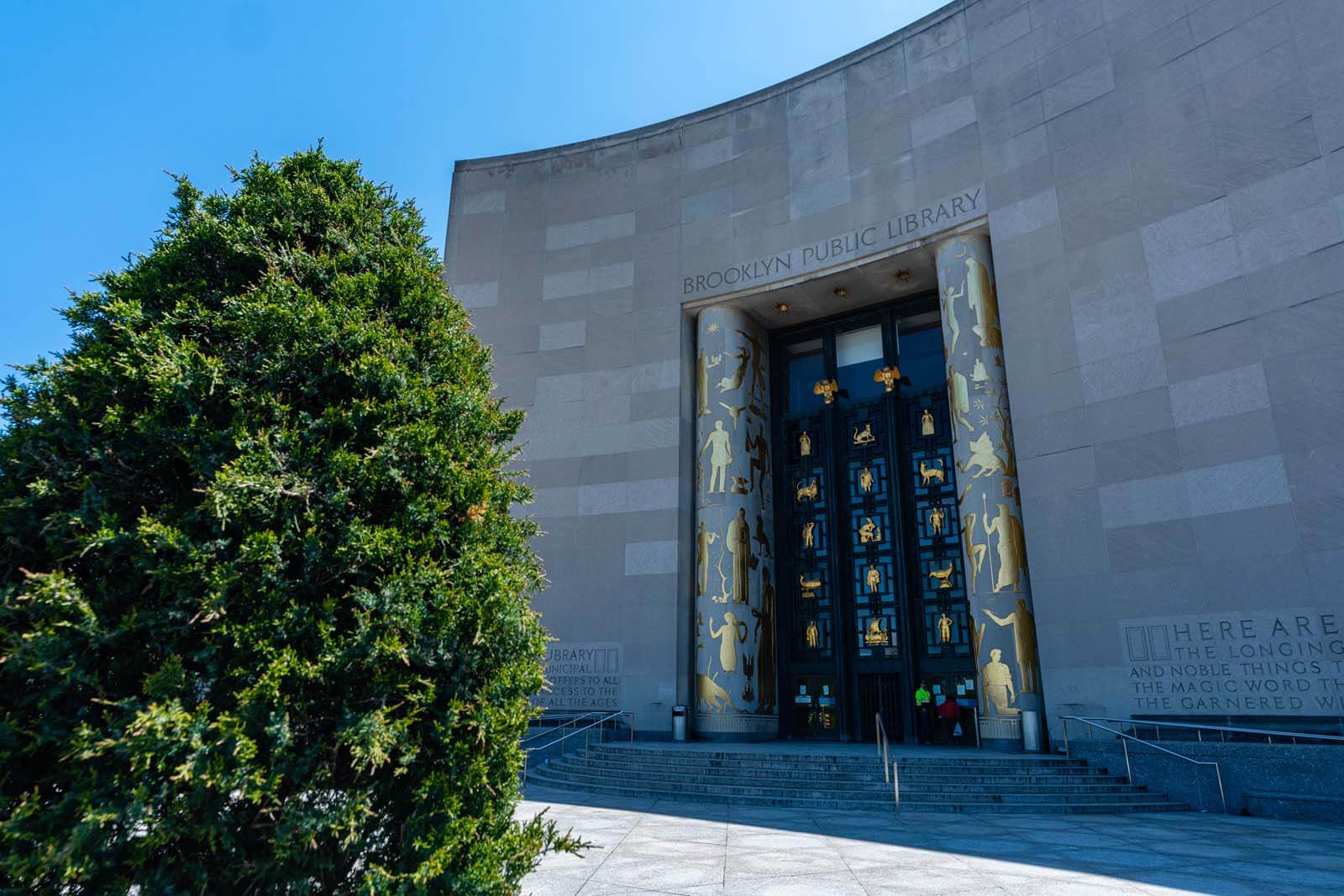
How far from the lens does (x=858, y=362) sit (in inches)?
903

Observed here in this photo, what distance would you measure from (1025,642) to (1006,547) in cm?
199

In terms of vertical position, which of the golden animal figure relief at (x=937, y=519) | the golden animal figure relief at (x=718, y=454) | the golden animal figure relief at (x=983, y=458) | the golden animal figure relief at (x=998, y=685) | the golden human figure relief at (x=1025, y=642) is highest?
the golden animal figure relief at (x=718, y=454)

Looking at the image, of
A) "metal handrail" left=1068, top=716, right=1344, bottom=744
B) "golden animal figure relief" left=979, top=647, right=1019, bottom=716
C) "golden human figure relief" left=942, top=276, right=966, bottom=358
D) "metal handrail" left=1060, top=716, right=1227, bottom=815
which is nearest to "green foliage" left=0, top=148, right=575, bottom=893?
"metal handrail" left=1060, top=716, right=1227, bottom=815

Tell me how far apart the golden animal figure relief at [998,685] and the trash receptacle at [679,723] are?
6.87 meters

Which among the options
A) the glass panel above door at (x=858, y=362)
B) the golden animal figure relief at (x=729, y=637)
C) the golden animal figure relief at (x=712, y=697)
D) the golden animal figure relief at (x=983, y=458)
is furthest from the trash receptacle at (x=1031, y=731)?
the glass panel above door at (x=858, y=362)

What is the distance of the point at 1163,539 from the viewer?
14.7 meters

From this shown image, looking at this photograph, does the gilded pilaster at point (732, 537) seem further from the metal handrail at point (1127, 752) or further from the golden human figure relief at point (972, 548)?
the metal handrail at point (1127, 752)

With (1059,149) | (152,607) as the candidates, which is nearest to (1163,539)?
(1059,149)

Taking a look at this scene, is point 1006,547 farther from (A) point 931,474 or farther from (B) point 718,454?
(B) point 718,454

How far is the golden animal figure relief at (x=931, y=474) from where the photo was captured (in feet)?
67.4

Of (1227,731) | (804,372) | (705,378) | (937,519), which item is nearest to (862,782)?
(1227,731)

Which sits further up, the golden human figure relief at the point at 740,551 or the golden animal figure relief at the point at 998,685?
the golden human figure relief at the point at 740,551

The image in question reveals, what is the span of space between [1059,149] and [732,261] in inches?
333

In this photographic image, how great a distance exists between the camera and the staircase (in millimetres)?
12492
